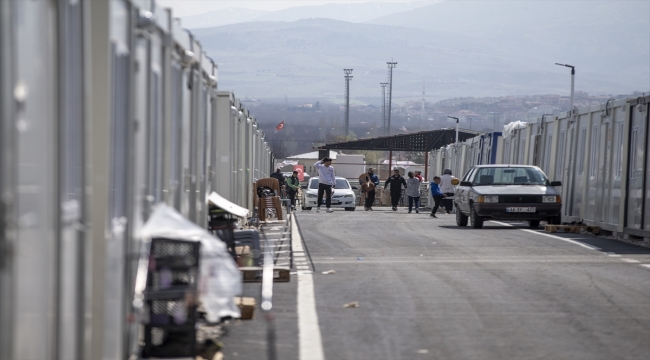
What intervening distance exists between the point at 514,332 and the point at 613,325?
0.95 metres

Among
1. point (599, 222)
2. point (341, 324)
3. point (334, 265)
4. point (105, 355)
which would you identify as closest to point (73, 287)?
point (105, 355)

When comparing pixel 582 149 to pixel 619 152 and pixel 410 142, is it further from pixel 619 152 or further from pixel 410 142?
pixel 410 142

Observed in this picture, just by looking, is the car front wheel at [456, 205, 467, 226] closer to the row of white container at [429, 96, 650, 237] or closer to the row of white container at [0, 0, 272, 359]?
the row of white container at [429, 96, 650, 237]

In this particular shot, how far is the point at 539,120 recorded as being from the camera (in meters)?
25.9

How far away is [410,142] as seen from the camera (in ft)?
213

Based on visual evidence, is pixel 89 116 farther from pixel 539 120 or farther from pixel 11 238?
pixel 539 120

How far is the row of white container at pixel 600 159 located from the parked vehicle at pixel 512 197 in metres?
0.78

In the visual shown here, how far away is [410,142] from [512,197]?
1718 inches

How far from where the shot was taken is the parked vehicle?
21.2 metres

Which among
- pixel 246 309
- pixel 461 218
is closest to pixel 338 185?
pixel 461 218

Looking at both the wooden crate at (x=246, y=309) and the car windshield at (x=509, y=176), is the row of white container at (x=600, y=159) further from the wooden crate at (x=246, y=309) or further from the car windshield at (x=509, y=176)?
the wooden crate at (x=246, y=309)

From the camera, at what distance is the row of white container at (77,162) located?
12.8 feet

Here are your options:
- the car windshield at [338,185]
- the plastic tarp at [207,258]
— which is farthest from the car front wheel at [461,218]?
the plastic tarp at [207,258]

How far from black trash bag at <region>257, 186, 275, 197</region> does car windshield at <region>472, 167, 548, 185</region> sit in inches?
182
